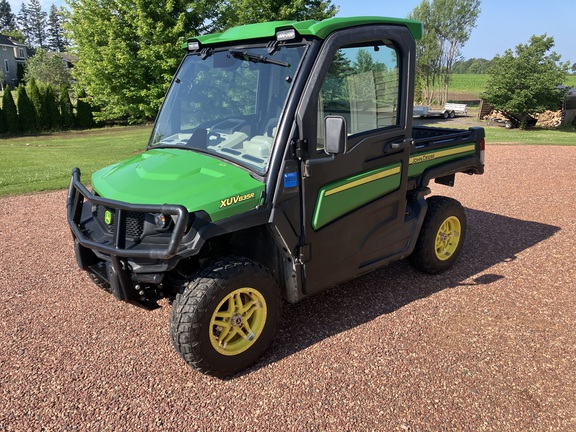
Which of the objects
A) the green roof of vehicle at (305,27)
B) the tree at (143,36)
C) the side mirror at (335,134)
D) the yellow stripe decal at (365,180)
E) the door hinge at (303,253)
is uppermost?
the tree at (143,36)

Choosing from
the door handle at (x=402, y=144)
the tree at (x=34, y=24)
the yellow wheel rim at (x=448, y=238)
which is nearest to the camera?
the door handle at (x=402, y=144)

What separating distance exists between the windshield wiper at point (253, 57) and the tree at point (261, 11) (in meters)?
13.4

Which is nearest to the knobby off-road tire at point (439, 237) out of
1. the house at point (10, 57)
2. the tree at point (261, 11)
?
the tree at point (261, 11)

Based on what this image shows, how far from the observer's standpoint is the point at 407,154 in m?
3.96

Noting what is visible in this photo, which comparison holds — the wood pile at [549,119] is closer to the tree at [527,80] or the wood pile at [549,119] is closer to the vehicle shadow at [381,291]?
the tree at [527,80]

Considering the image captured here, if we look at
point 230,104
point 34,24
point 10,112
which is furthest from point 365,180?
point 34,24

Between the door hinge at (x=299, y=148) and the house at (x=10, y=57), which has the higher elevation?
the house at (x=10, y=57)

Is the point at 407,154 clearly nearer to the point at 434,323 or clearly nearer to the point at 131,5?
the point at 434,323

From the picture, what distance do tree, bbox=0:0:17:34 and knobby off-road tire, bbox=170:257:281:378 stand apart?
135 metres

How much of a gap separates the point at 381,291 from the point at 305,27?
102 inches

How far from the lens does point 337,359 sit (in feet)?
11.3

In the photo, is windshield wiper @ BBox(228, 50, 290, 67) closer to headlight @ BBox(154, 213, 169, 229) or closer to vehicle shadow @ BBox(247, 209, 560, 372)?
headlight @ BBox(154, 213, 169, 229)

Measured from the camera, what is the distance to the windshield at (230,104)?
3252 millimetres

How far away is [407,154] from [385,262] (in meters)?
0.97
